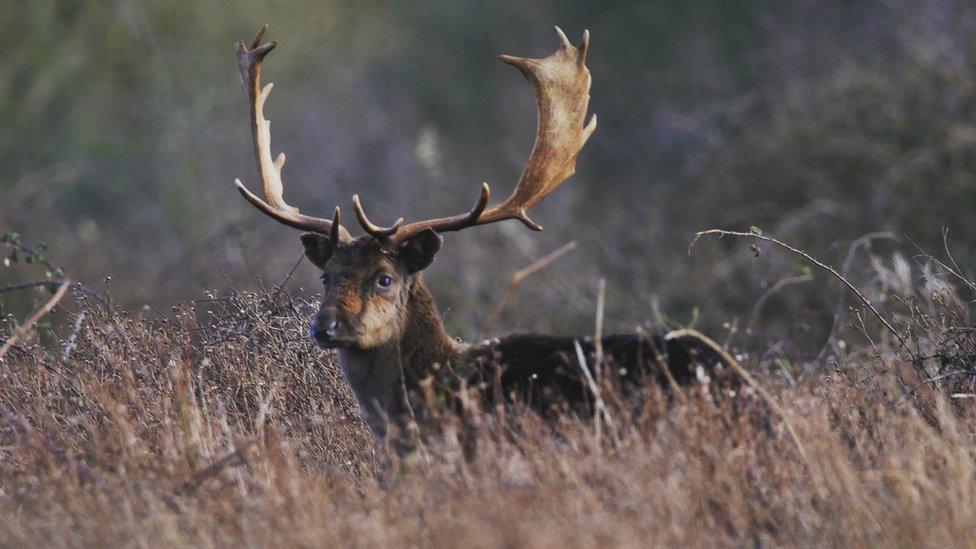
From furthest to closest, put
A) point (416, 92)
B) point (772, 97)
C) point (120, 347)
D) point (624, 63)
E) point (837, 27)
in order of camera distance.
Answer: point (416, 92)
point (624, 63)
point (837, 27)
point (772, 97)
point (120, 347)

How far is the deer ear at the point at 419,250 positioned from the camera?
26.3 ft

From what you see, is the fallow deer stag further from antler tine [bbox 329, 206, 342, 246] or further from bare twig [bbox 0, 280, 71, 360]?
bare twig [bbox 0, 280, 71, 360]

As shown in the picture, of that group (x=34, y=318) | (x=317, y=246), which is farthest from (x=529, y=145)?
(x=34, y=318)

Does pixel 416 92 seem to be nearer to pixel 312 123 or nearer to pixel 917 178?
pixel 312 123

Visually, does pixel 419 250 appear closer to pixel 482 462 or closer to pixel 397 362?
pixel 397 362

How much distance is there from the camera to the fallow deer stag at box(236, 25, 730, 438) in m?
7.13

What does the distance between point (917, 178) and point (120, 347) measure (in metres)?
9.51

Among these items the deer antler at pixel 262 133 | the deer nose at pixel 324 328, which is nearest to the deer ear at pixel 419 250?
the deer antler at pixel 262 133

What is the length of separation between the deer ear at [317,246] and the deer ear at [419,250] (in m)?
0.40

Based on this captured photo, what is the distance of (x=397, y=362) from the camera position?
25.7 feet

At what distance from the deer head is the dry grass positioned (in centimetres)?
56

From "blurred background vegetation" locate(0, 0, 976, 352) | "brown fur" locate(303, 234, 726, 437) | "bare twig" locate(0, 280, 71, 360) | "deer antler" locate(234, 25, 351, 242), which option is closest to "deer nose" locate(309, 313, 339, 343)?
"brown fur" locate(303, 234, 726, 437)

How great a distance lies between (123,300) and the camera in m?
14.5

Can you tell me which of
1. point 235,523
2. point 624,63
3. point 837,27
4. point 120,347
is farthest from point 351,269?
point 624,63
